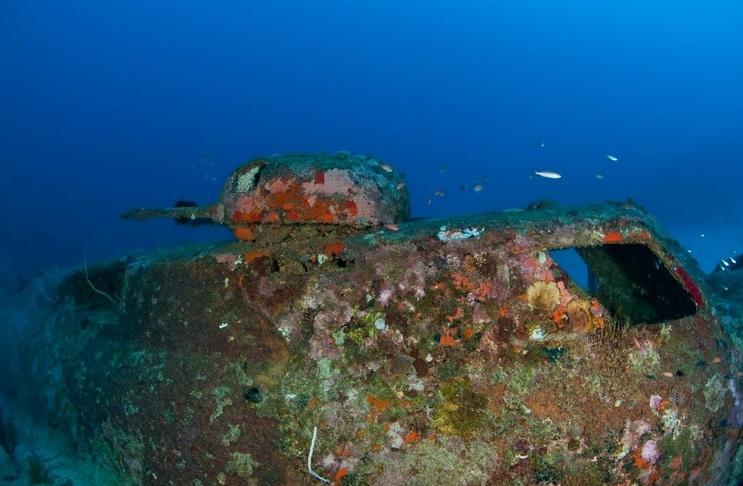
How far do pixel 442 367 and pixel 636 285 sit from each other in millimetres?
2233

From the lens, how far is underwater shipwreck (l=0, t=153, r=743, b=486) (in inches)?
110

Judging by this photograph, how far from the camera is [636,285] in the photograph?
163 inches

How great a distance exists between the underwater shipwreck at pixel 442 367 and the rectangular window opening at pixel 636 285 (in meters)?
0.18

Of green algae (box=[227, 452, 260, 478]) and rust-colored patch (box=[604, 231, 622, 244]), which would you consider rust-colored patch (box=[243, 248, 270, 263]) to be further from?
rust-colored patch (box=[604, 231, 622, 244])

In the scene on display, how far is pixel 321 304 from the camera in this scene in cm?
297

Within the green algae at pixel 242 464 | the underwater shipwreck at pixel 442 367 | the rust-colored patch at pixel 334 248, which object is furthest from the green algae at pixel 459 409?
the green algae at pixel 242 464

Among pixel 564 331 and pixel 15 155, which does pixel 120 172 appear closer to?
pixel 15 155

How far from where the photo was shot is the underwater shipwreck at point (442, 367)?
2.81m

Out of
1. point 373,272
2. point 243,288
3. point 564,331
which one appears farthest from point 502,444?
point 243,288

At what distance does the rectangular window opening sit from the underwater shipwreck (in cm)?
18

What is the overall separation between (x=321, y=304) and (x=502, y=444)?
1283 mm

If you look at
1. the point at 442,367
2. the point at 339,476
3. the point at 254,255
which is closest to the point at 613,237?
the point at 442,367

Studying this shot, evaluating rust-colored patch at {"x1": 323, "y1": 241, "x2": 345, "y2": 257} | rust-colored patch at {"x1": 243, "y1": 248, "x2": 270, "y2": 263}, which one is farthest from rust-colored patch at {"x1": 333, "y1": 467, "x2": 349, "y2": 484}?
rust-colored patch at {"x1": 243, "y1": 248, "x2": 270, "y2": 263}

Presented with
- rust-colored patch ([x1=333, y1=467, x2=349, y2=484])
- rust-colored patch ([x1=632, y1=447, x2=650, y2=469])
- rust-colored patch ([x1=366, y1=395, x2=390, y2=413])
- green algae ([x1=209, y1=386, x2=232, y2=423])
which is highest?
rust-colored patch ([x1=366, y1=395, x2=390, y2=413])
